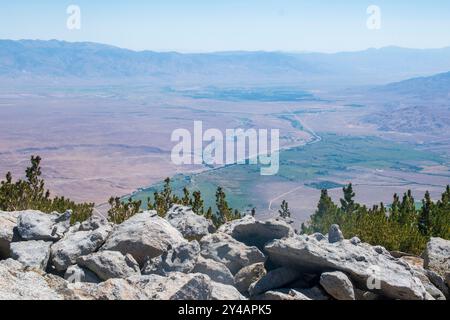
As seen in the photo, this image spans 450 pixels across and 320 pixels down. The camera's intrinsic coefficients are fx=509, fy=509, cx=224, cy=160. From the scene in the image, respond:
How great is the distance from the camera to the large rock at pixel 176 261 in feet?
44.0

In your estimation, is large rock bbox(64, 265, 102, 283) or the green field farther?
the green field

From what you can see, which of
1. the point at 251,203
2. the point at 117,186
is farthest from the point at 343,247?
the point at 117,186

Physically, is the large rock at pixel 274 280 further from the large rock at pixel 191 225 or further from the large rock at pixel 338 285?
the large rock at pixel 191 225

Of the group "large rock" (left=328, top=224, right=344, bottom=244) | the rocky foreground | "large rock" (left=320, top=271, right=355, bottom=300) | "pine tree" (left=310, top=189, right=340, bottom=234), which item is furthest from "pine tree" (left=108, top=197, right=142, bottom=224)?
"large rock" (left=320, top=271, right=355, bottom=300)

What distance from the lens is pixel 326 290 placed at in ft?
39.2

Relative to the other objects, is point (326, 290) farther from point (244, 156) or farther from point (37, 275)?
point (244, 156)

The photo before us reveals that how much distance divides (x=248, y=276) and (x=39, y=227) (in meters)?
7.27

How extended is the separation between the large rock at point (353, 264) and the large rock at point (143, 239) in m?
3.38

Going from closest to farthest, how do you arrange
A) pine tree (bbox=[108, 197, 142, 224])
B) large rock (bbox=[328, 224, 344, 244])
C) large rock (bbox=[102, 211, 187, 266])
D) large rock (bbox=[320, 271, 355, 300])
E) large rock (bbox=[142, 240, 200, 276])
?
large rock (bbox=[320, 271, 355, 300]), large rock (bbox=[142, 240, 200, 276]), large rock (bbox=[102, 211, 187, 266]), large rock (bbox=[328, 224, 344, 244]), pine tree (bbox=[108, 197, 142, 224])

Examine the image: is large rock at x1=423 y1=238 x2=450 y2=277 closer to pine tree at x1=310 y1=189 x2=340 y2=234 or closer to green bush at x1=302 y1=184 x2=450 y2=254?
green bush at x1=302 y1=184 x2=450 y2=254

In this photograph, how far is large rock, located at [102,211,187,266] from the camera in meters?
14.8

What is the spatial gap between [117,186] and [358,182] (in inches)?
2927

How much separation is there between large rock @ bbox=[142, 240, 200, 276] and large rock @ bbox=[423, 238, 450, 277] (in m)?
7.30

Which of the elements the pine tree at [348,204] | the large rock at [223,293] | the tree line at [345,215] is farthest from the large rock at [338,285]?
the pine tree at [348,204]
